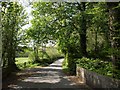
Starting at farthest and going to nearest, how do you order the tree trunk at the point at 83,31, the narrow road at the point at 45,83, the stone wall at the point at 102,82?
the tree trunk at the point at 83,31 → the narrow road at the point at 45,83 → the stone wall at the point at 102,82

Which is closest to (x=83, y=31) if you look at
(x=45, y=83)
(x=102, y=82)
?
(x=45, y=83)

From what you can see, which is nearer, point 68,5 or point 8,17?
point 8,17

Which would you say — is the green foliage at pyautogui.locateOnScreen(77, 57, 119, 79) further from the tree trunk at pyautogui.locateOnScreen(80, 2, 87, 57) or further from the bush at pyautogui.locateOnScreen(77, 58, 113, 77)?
the tree trunk at pyautogui.locateOnScreen(80, 2, 87, 57)

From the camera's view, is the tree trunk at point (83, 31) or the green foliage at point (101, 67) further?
the tree trunk at point (83, 31)

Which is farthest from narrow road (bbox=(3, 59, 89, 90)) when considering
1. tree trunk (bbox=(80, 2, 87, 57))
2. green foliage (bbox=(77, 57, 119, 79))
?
tree trunk (bbox=(80, 2, 87, 57))

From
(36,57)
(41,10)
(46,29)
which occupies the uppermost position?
(41,10)

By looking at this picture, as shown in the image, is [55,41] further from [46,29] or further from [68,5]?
[68,5]

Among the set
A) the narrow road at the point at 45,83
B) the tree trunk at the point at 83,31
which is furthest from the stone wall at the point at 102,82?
the tree trunk at the point at 83,31

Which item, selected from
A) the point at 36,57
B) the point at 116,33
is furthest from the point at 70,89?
the point at 36,57

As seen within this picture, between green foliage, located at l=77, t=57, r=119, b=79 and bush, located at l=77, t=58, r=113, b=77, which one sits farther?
bush, located at l=77, t=58, r=113, b=77

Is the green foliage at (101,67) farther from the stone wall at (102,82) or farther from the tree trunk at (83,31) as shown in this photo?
the tree trunk at (83,31)

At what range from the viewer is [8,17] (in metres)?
25.1

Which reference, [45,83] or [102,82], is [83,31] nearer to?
[45,83]

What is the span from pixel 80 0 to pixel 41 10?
5.63 metres
